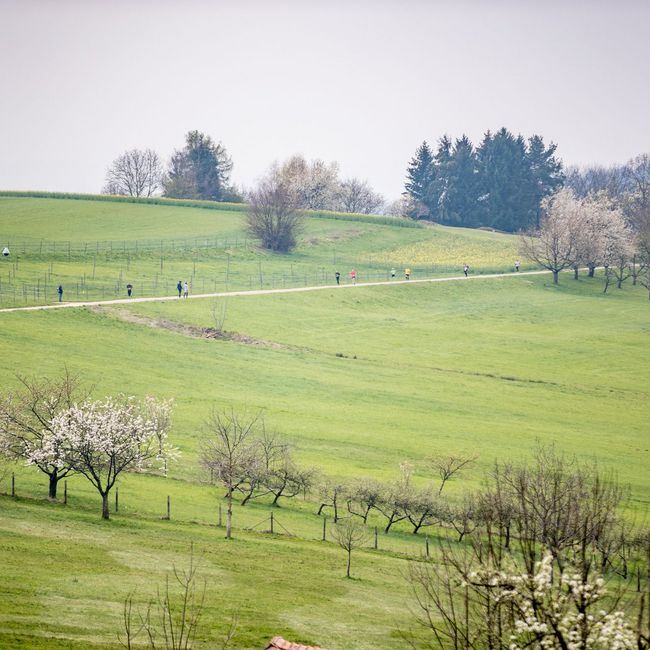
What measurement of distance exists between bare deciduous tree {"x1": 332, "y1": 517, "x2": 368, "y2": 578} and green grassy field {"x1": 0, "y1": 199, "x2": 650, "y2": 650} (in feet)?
2.15

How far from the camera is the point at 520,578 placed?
672 inches

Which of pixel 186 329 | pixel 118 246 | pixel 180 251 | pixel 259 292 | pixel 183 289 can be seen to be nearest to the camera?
pixel 186 329

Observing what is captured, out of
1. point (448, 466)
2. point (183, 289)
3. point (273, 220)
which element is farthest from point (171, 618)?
point (273, 220)

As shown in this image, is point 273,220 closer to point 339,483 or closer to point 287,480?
point 339,483

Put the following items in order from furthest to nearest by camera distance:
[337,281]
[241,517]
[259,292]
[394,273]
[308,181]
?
[308,181]
[394,273]
[337,281]
[259,292]
[241,517]

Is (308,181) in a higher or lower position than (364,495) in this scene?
higher

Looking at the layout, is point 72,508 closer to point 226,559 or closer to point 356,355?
point 226,559

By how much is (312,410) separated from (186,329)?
911 inches

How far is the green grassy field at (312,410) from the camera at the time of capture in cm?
3291

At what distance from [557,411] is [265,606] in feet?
152

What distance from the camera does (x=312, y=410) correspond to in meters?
70.4

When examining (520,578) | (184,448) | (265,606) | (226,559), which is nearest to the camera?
(520,578)

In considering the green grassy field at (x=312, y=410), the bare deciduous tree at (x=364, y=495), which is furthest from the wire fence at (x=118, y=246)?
the bare deciduous tree at (x=364, y=495)

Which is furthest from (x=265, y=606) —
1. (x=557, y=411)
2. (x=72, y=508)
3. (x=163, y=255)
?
(x=163, y=255)
